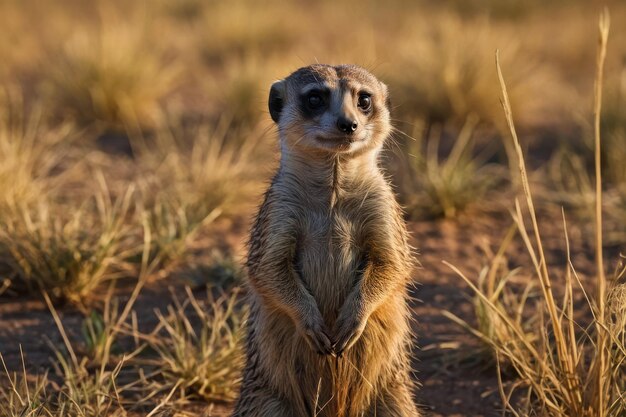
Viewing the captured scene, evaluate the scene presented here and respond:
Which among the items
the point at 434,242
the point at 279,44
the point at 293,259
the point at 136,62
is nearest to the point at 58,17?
the point at 279,44

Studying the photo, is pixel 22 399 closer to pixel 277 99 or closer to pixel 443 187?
pixel 277 99

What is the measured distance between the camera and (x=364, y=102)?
349cm

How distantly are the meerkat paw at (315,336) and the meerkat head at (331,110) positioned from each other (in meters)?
0.63

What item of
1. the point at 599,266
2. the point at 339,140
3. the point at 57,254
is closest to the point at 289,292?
the point at 339,140

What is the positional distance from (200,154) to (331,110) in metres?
3.06

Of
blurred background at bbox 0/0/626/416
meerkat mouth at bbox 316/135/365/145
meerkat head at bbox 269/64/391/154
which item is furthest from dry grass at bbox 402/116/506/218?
meerkat mouth at bbox 316/135/365/145

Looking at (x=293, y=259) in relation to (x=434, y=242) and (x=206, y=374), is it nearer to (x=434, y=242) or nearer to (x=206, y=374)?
(x=206, y=374)

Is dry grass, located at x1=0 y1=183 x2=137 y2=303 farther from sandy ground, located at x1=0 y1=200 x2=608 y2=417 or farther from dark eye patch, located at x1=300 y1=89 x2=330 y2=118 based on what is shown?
dark eye patch, located at x1=300 y1=89 x2=330 y2=118

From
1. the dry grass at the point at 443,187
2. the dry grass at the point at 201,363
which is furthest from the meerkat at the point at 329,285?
the dry grass at the point at 443,187

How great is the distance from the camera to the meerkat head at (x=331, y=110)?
3.22 m

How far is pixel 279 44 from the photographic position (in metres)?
10.6

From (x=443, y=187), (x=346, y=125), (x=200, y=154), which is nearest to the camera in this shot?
(x=346, y=125)

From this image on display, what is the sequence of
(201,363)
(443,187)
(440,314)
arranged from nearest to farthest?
(201,363), (440,314), (443,187)

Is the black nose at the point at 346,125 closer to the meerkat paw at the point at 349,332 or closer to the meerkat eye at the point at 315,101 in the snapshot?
the meerkat eye at the point at 315,101
